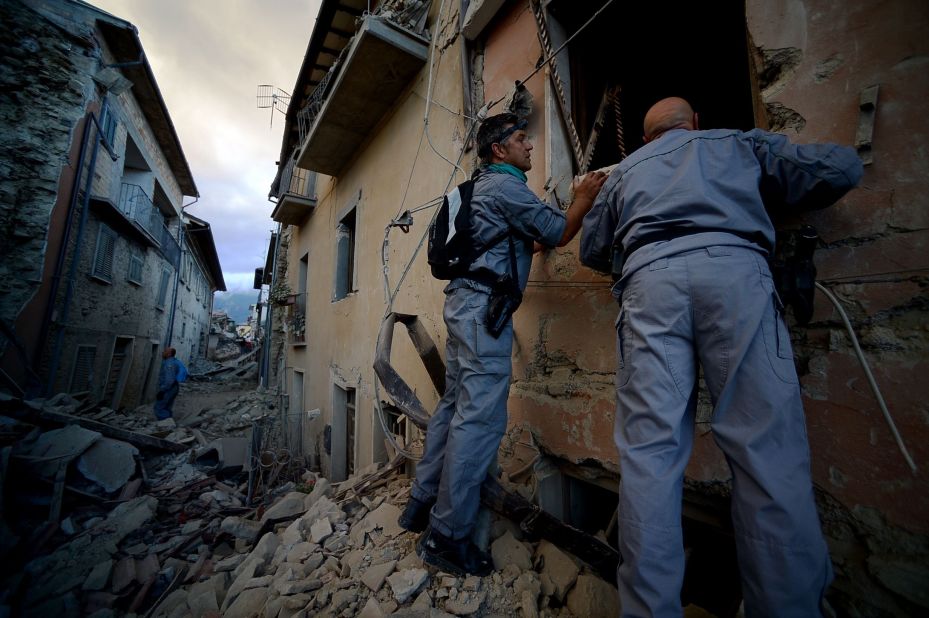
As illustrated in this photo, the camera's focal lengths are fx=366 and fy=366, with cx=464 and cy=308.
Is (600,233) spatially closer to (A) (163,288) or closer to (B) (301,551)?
(B) (301,551)

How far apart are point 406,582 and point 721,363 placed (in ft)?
5.47

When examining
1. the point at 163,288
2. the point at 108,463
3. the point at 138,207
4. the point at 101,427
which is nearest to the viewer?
the point at 108,463

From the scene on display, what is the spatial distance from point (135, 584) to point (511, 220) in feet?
17.0

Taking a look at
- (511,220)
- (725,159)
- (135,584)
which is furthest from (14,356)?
(725,159)

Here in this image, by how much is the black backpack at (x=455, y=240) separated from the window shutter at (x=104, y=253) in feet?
35.4

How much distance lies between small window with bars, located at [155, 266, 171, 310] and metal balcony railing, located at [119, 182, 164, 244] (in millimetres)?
1998

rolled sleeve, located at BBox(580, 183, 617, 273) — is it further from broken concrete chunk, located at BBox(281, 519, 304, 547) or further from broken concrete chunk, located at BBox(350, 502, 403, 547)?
broken concrete chunk, located at BBox(281, 519, 304, 547)

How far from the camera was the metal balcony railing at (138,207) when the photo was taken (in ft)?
34.3

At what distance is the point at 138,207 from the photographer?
36.9ft

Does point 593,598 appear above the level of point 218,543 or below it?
above

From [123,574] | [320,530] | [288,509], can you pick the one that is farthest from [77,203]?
[320,530]

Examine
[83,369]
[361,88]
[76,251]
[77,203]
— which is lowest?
[83,369]

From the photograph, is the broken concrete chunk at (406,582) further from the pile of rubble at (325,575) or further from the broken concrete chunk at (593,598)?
the broken concrete chunk at (593,598)

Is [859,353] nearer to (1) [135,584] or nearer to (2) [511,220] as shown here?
(2) [511,220]
